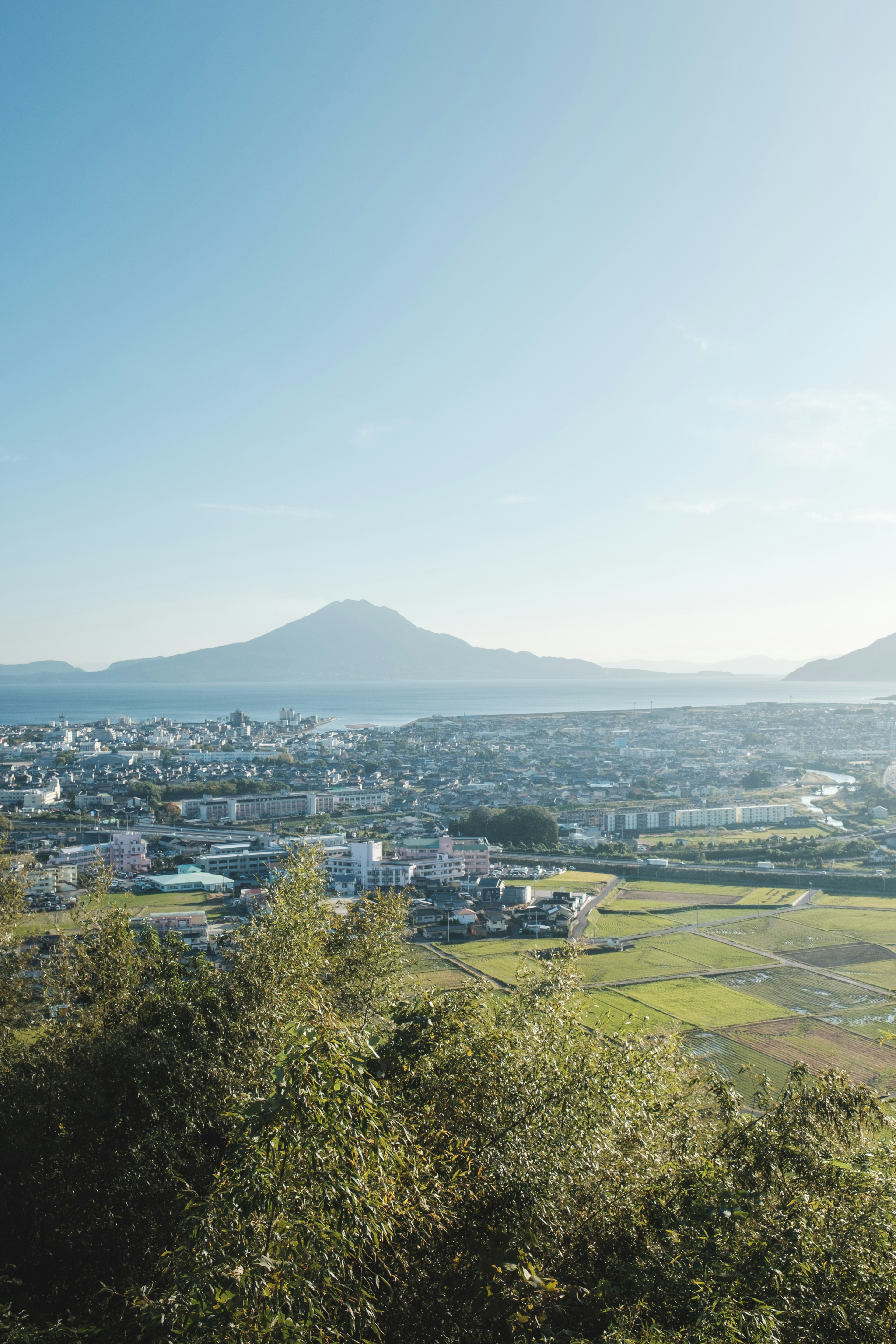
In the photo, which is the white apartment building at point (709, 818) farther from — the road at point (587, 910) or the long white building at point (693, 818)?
the road at point (587, 910)

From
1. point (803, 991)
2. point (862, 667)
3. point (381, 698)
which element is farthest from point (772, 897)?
point (862, 667)

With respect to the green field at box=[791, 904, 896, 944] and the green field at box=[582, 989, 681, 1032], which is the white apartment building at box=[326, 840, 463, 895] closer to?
the green field at box=[582, 989, 681, 1032]

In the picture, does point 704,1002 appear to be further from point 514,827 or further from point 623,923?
point 514,827

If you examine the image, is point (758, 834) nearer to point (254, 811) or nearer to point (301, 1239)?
point (254, 811)

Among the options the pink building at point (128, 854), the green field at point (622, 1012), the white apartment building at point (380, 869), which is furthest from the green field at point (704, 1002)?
the pink building at point (128, 854)

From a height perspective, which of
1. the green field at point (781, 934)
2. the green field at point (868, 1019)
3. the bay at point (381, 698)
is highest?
the bay at point (381, 698)

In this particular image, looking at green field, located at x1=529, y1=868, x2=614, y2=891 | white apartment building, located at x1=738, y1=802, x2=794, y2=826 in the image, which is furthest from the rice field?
white apartment building, located at x1=738, y1=802, x2=794, y2=826
